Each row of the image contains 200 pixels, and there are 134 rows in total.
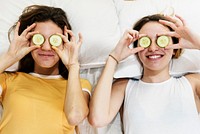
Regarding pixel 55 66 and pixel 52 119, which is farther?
pixel 55 66

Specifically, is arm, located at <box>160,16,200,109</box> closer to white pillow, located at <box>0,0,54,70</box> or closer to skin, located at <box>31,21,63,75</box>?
skin, located at <box>31,21,63,75</box>

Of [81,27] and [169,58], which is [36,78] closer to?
[81,27]

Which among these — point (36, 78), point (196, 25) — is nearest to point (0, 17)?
point (36, 78)

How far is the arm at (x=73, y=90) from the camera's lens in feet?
4.99

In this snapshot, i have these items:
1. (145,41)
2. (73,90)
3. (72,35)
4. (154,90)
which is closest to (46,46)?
(72,35)

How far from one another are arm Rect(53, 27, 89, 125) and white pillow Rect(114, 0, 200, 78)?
0.28 m

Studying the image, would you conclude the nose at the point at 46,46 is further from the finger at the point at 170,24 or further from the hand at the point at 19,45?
the finger at the point at 170,24

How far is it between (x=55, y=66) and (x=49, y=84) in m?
0.12

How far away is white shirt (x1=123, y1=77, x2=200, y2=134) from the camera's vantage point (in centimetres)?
161

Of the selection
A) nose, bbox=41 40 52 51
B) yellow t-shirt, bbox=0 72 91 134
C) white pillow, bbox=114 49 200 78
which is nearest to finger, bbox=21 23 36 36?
nose, bbox=41 40 52 51

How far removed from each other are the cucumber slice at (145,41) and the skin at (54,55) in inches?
11.7

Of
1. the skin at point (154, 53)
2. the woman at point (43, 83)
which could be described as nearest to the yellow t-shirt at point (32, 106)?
the woman at point (43, 83)

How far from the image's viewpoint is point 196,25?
179 centimetres

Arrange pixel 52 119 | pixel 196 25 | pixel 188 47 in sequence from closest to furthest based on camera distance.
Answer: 1. pixel 52 119
2. pixel 188 47
3. pixel 196 25
